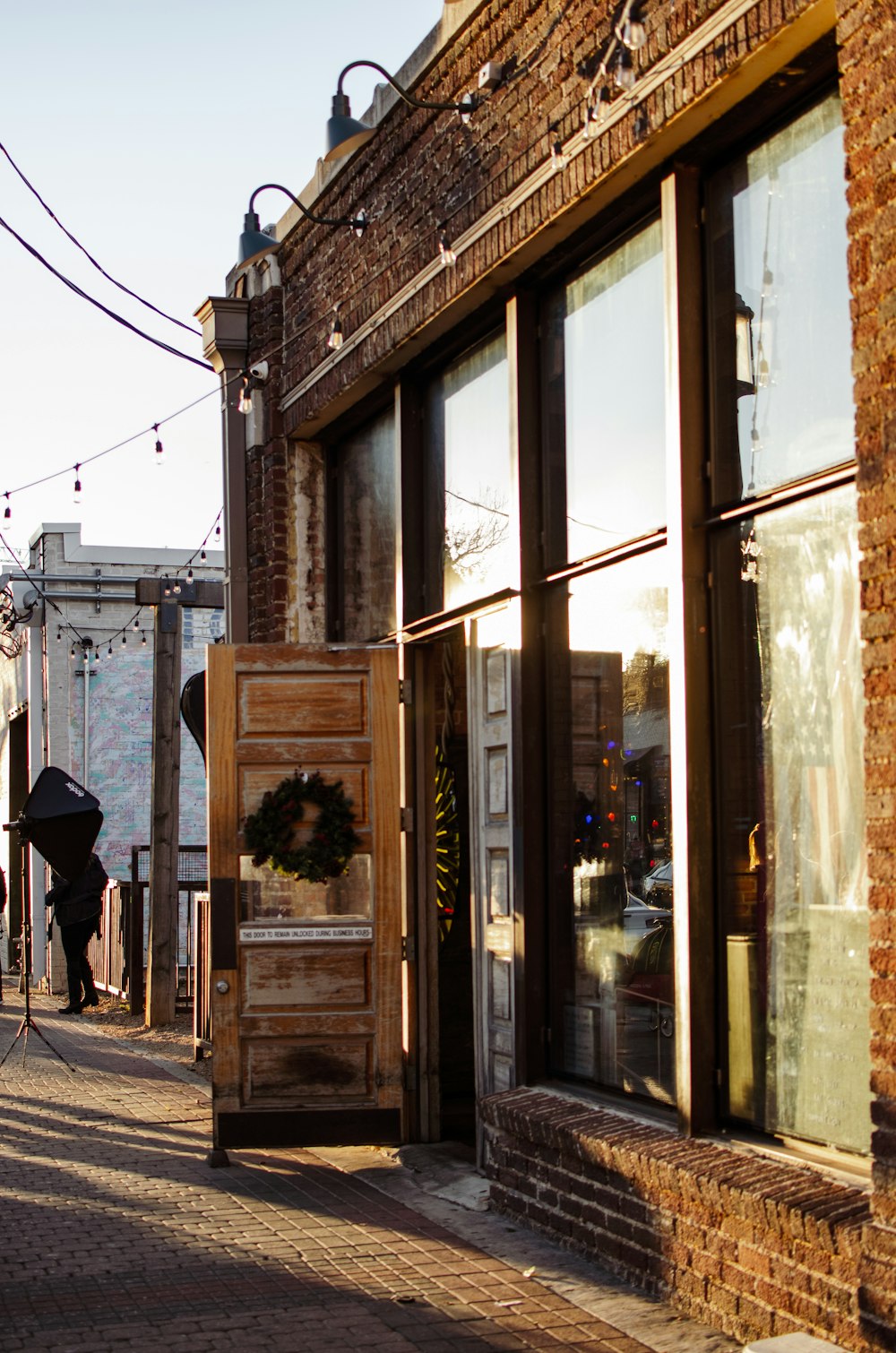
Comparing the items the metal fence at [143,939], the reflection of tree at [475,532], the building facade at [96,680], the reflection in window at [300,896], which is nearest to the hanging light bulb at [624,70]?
the reflection of tree at [475,532]

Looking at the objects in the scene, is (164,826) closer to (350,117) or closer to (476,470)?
(476,470)

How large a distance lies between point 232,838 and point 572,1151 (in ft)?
8.83

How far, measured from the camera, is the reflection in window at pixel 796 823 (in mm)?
5254

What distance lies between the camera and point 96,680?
79.8ft

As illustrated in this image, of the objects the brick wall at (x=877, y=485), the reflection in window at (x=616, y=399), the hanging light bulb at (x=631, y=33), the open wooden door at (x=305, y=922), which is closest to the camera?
the brick wall at (x=877, y=485)

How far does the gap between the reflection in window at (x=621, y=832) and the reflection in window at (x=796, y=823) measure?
18.9 inches

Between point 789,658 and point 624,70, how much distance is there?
6.97 feet

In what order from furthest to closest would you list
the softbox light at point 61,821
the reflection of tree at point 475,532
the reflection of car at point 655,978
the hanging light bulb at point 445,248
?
the softbox light at point 61,821 → the reflection of tree at point 475,532 → the hanging light bulb at point 445,248 → the reflection of car at point 655,978

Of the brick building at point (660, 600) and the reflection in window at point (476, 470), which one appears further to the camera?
the reflection in window at point (476, 470)

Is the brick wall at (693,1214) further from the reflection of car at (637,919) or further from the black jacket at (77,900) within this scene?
the black jacket at (77,900)

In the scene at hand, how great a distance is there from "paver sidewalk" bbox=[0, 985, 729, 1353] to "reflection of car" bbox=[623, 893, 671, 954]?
1383 mm

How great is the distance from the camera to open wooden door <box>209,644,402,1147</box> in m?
8.19

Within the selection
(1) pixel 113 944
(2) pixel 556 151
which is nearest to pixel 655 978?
(2) pixel 556 151

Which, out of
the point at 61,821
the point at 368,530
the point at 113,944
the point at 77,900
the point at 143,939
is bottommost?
the point at 113,944
